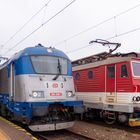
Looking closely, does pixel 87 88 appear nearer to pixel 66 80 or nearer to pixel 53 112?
pixel 66 80

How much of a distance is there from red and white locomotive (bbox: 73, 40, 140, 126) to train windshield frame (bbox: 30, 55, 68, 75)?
8.36 ft

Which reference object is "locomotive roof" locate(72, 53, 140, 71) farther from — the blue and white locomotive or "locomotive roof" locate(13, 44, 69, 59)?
"locomotive roof" locate(13, 44, 69, 59)

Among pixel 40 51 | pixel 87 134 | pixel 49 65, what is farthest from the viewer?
pixel 40 51

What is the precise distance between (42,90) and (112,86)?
12.9 feet

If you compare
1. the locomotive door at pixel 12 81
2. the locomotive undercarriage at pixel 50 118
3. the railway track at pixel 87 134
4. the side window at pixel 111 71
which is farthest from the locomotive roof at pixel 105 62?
the locomotive door at pixel 12 81

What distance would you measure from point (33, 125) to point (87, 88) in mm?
6007

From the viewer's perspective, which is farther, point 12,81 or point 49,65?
point 12,81

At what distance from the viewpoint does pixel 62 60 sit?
1384 centimetres

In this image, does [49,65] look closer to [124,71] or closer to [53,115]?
[53,115]

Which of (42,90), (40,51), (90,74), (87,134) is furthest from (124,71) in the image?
(42,90)

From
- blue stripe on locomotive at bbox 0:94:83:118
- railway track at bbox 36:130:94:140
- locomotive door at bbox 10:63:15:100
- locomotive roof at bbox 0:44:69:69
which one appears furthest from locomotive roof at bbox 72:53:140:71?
locomotive door at bbox 10:63:15:100

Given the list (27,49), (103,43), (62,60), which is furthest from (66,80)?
(103,43)

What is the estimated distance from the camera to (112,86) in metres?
15.2

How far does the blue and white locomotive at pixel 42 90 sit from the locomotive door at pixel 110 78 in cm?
231
